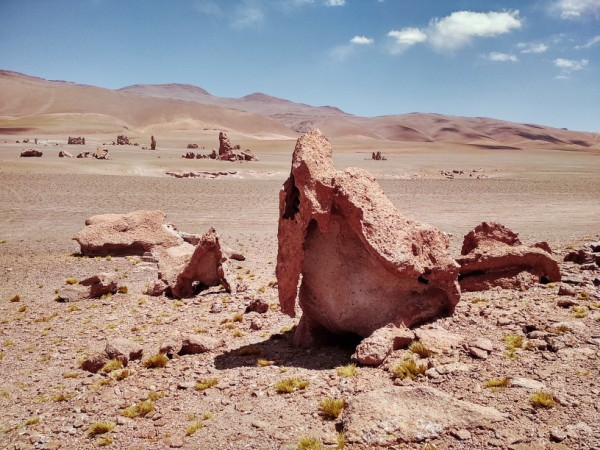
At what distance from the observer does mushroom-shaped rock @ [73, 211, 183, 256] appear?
53.0 ft

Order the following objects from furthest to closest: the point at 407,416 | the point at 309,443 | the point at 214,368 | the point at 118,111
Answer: the point at 118,111 → the point at 214,368 → the point at 407,416 → the point at 309,443

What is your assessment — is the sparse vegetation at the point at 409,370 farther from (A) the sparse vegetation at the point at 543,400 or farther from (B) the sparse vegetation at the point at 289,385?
(A) the sparse vegetation at the point at 543,400

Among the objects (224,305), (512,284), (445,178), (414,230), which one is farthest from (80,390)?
(445,178)

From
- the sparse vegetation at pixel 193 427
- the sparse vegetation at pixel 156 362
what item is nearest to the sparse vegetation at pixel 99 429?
the sparse vegetation at pixel 193 427

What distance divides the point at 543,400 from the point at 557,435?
1.74 ft

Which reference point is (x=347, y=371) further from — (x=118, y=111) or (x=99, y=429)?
(x=118, y=111)

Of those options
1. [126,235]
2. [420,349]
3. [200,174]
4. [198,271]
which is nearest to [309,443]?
[420,349]

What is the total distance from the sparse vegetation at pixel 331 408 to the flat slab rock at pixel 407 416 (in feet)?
0.44

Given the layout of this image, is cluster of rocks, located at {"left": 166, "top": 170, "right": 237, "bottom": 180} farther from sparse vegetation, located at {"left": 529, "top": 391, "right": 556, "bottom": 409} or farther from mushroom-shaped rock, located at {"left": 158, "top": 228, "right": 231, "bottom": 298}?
sparse vegetation, located at {"left": 529, "top": 391, "right": 556, "bottom": 409}

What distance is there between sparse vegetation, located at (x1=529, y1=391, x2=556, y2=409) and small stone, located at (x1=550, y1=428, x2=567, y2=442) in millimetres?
408

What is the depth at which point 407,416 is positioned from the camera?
5445 millimetres

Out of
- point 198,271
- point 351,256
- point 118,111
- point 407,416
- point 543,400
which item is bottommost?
point 198,271

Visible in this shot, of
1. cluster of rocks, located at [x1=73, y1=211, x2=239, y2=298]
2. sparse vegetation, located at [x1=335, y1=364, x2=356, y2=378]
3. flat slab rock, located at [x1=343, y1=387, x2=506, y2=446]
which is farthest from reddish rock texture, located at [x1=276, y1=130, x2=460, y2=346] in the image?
cluster of rocks, located at [x1=73, y1=211, x2=239, y2=298]

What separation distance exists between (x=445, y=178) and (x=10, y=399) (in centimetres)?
4246
